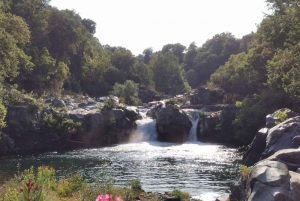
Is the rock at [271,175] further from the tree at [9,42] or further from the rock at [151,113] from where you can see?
the rock at [151,113]

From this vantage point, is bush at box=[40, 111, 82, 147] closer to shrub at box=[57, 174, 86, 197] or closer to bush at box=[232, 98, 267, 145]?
bush at box=[232, 98, 267, 145]

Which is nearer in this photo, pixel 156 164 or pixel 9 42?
pixel 156 164

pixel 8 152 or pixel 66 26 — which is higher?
pixel 66 26

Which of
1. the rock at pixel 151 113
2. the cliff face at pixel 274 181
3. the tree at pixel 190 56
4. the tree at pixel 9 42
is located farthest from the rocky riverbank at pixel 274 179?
the tree at pixel 190 56

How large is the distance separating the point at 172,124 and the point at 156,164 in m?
13.6

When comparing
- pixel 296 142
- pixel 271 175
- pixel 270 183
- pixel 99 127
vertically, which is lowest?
pixel 270 183

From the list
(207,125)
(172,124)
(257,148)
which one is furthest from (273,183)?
(207,125)

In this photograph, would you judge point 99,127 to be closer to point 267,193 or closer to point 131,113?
point 131,113

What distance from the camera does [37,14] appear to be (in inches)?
1957

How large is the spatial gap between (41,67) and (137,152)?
70.9 ft

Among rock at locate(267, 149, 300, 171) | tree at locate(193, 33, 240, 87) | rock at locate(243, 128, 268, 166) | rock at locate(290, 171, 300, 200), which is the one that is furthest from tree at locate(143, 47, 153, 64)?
rock at locate(290, 171, 300, 200)

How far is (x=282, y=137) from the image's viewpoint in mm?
15406

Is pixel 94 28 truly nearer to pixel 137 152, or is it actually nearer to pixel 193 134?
pixel 193 134

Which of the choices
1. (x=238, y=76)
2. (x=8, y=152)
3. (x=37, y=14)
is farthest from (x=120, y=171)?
(x=37, y=14)
